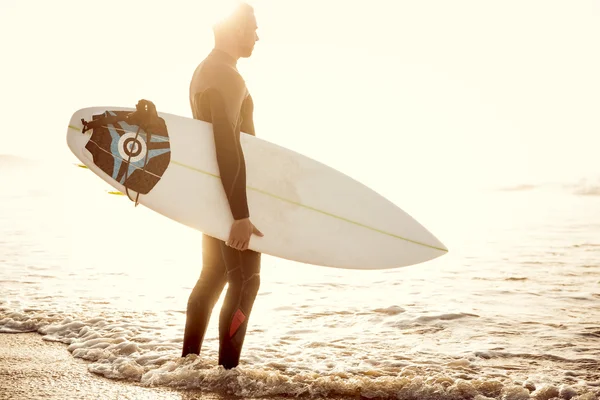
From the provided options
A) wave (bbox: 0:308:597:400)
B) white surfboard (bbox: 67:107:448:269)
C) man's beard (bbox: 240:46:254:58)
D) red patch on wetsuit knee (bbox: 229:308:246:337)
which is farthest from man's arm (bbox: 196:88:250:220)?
wave (bbox: 0:308:597:400)

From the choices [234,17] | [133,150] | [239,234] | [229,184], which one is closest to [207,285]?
[239,234]

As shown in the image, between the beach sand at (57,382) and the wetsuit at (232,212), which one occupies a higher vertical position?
the wetsuit at (232,212)

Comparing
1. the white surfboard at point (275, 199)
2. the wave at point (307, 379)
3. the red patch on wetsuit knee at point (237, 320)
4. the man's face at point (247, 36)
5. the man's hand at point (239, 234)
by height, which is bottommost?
the wave at point (307, 379)

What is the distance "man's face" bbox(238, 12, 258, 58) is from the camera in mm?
2488

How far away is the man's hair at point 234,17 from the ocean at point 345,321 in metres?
1.54

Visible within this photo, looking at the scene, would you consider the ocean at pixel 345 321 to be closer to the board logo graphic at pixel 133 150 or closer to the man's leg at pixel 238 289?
the man's leg at pixel 238 289

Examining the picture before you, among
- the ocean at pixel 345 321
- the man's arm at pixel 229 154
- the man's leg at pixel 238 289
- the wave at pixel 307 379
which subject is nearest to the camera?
the man's arm at pixel 229 154

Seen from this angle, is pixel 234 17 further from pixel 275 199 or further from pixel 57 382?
pixel 57 382

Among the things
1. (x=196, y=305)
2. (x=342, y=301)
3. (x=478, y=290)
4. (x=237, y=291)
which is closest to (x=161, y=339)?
(x=196, y=305)

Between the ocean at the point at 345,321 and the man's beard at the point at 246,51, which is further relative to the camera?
the ocean at the point at 345,321

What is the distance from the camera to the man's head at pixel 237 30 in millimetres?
2480

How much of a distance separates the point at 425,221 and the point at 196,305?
40.0 ft

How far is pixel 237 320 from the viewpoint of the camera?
2.46 m

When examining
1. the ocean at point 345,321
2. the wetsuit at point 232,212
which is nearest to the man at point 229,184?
the wetsuit at point 232,212
